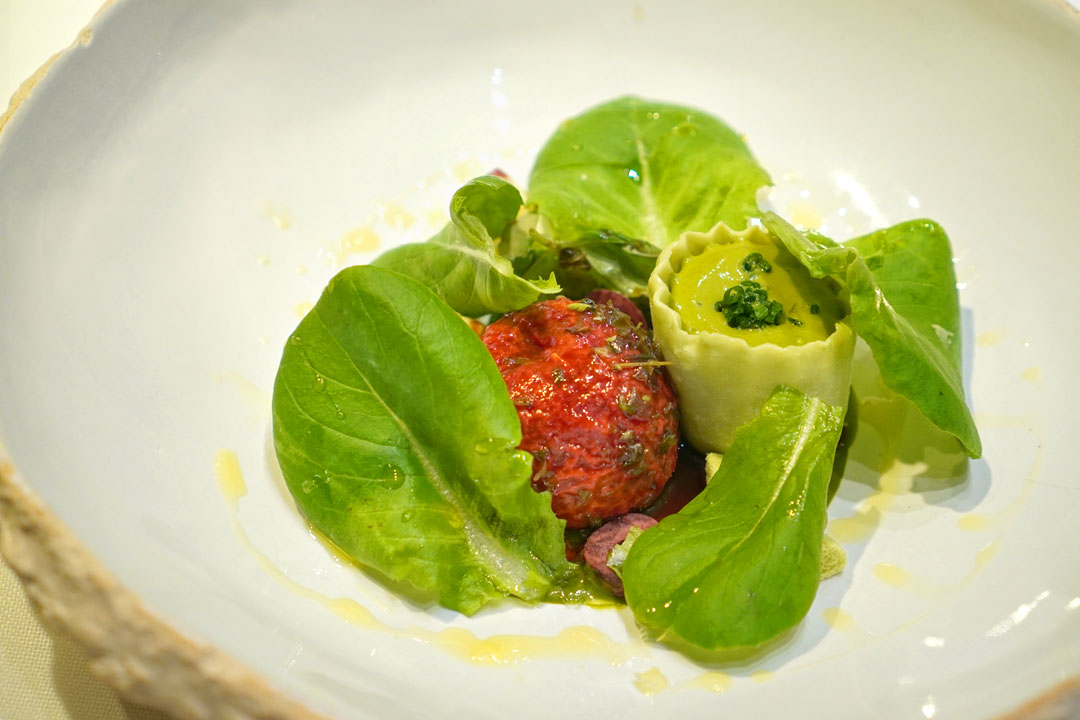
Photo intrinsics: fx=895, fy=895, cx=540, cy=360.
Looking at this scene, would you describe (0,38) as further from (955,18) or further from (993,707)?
(993,707)

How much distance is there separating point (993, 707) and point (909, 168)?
1.71 meters

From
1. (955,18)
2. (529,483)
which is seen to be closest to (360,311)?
(529,483)

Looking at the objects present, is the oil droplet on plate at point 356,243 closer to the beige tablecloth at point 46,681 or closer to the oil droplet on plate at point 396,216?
the oil droplet on plate at point 396,216

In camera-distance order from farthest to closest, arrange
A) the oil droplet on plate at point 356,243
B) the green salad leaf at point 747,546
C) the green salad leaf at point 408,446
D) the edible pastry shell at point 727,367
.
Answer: the oil droplet on plate at point 356,243 → the edible pastry shell at point 727,367 → the green salad leaf at point 408,446 → the green salad leaf at point 747,546

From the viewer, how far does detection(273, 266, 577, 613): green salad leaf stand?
1706 mm

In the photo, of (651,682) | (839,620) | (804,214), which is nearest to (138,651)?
(651,682)

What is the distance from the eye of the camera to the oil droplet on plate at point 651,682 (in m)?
1.63

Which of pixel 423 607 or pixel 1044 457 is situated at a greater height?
pixel 423 607

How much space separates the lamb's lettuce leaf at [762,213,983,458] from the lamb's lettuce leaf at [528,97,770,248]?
379mm

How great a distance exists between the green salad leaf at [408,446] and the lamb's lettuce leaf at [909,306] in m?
0.74

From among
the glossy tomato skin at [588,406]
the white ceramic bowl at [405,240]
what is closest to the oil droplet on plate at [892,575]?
the white ceramic bowl at [405,240]

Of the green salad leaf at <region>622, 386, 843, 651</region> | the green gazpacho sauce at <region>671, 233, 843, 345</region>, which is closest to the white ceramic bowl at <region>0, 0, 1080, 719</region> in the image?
the green salad leaf at <region>622, 386, 843, 651</region>

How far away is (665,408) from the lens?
1.96 metres

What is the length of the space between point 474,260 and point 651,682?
933 mm
